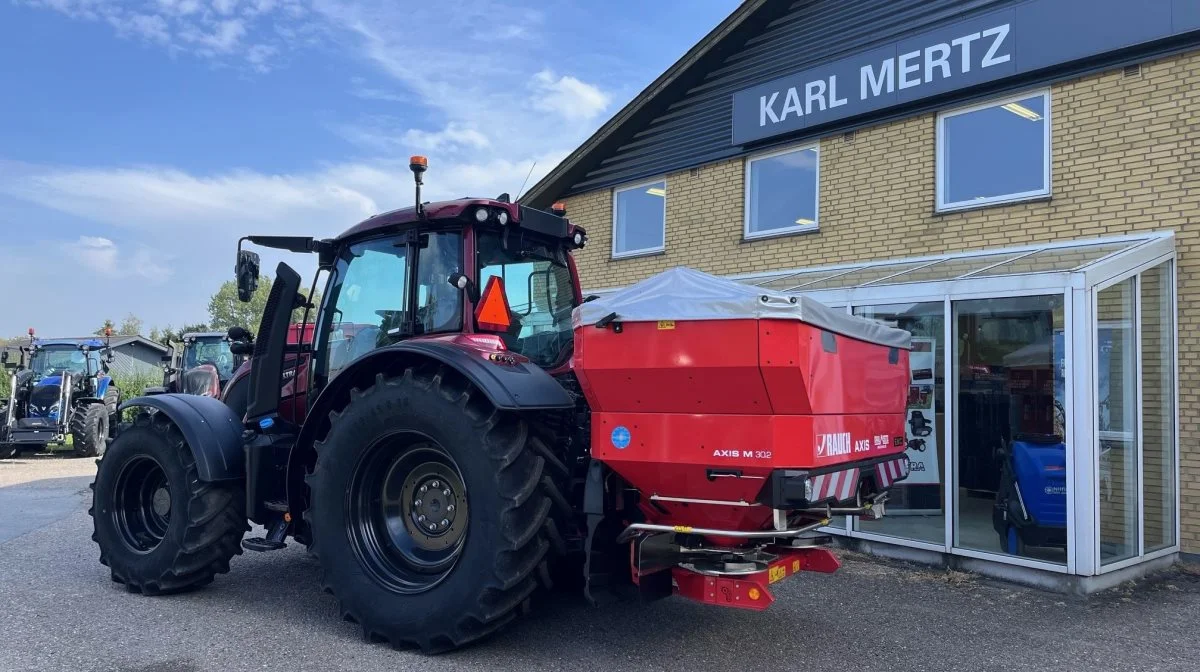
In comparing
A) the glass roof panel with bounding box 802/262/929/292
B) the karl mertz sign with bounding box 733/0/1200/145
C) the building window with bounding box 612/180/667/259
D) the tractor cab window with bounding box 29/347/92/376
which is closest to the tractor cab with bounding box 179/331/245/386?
the tractor cab window with bounding box 29/347/92/376

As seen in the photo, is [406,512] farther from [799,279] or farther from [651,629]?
[799,279]

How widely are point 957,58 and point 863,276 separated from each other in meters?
2.35

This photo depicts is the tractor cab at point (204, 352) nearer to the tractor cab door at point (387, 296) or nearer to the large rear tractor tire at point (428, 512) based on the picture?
the tractor cab door at point (387, 296)

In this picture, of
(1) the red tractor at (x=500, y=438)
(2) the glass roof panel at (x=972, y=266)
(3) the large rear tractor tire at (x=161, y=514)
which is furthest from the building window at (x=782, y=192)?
(3) the large rear tractor tire at (x=161, y=514)

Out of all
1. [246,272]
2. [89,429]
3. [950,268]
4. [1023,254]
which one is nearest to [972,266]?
[950,268]

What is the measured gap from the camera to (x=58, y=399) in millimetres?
15906

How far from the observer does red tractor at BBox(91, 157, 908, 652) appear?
3.75 m

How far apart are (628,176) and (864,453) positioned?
8.31 meters

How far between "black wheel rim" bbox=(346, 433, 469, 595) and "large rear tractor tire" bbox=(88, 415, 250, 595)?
4.11ft

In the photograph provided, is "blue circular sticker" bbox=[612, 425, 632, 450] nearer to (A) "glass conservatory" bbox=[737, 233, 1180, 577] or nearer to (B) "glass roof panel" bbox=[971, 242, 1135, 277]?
(A) "glass conservatory" bbox=[737, 233, 1180, 577]

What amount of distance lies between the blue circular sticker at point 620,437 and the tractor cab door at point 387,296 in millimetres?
1316

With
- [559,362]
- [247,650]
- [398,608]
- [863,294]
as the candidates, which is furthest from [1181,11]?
[247,650]

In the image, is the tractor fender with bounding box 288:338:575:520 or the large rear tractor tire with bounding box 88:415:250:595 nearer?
the tractor fender with bounding box 288:338:575:520

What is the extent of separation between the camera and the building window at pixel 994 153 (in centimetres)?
783
